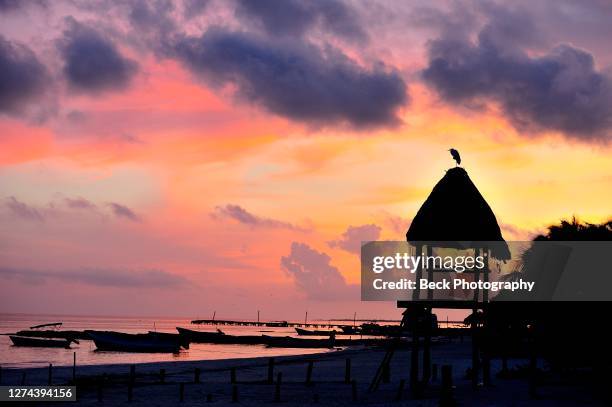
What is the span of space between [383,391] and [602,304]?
1048 cm

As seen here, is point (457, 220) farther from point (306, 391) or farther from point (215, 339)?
point (215, 339)

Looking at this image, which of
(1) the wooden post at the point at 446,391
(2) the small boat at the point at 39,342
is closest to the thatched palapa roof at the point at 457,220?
(1) the wooden post at the point at 446,391

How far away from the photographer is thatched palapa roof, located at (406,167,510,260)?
2872 cm

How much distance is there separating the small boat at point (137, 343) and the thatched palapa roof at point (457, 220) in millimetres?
63200

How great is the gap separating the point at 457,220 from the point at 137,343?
65758 millimetres

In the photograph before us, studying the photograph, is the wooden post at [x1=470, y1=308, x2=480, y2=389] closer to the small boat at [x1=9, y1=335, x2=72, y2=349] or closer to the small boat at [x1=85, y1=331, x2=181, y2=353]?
the small boat at [x1=85, y1=331, x2=181, y2=353]

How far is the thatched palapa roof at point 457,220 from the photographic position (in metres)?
28.7

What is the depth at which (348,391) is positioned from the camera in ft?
114

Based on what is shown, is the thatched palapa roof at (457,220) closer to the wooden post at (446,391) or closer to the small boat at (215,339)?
the wooden post at (446,391)

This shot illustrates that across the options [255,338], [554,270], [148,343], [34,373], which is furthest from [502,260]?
[255,338]

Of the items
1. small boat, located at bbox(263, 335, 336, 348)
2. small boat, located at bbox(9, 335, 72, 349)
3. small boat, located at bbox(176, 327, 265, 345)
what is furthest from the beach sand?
small boat, located at bbox(176, 327, 265, 345)

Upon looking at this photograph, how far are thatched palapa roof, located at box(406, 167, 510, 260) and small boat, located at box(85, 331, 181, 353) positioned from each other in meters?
63.2

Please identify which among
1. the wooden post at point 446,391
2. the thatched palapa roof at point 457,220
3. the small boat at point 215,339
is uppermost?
the thatched palapa roof at point 457,220

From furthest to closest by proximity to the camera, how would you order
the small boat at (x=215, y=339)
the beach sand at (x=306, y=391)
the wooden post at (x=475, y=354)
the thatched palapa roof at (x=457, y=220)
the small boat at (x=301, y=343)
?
1. the small boat at (x=215, y=339)
2. the small boat at (x=301, y=343)
3. the wooden post at (x=475, y=354)
4. the thatched palapa roof at (x=457, y=220)
5. the beach sand at (x=306, y=391)
